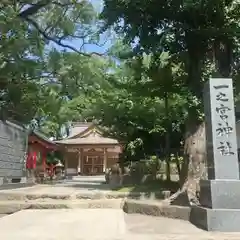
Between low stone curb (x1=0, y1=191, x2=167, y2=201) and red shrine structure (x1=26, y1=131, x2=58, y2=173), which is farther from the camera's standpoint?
red shrine structure (x1=26, y1=131, x2=58, y2=173)

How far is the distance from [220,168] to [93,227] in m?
3.01

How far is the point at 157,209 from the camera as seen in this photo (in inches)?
389

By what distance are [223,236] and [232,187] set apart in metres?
1.27

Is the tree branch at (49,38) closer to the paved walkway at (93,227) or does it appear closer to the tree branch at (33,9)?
the tree branch at (33,9)

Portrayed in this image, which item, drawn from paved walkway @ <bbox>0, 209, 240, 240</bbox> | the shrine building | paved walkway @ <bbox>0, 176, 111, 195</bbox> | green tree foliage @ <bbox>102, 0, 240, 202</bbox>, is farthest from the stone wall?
the shrine building

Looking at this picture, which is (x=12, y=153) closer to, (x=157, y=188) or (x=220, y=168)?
(x=157, y=188)

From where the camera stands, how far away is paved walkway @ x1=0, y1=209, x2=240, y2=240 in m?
7.17

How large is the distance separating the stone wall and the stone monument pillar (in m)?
7.00

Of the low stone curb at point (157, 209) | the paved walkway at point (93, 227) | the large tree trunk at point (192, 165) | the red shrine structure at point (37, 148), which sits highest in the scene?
the red shrine structure at point (37, 148)

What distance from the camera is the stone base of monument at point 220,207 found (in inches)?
314

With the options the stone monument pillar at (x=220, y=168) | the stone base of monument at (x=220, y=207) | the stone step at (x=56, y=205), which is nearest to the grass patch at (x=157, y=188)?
the stone step at (x=56, y=205)

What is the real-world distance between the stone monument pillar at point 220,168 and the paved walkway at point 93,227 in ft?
Result: 1.27

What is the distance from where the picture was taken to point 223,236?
739 centimetres

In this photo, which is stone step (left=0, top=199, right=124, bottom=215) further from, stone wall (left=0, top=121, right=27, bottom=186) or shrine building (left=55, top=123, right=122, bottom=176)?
shrine building (left=55, top=123, right=122, bottom=176)
